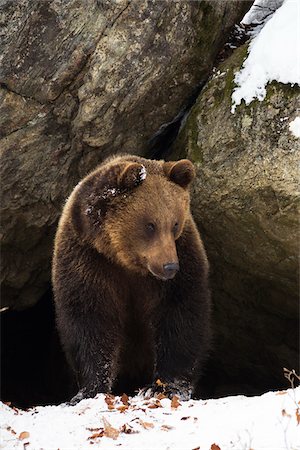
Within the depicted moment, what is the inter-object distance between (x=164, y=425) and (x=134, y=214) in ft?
6.23

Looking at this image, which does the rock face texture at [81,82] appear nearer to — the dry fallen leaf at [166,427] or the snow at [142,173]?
the snow at [142,173]

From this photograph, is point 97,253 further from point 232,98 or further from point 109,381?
point 232,98

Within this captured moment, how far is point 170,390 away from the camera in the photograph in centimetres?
633

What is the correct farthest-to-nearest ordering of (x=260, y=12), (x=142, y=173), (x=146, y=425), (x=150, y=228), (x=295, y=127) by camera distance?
(x=260, y=12) < (x=295, y=127) < (x=142, y=173) < (x=150, y=228) < (x=146, y=425)

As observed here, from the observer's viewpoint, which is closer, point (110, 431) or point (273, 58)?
point (110, 431)

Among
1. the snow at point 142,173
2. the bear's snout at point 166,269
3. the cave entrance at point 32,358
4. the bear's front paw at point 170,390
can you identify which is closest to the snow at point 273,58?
the snow at point 142,173

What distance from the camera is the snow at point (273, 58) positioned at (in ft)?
22.9

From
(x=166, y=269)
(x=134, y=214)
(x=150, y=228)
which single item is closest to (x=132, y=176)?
(x=134, y=214)

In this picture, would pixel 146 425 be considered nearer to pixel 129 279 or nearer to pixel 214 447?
pixel 214 447

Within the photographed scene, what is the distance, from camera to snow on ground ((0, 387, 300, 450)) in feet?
14.4

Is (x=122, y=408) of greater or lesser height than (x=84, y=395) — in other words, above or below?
above

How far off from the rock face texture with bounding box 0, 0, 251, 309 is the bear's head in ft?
4.17

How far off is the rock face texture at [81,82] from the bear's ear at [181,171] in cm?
133

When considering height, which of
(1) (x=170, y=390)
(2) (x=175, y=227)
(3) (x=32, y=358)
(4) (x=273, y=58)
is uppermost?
(4) (x=273, y=58)
